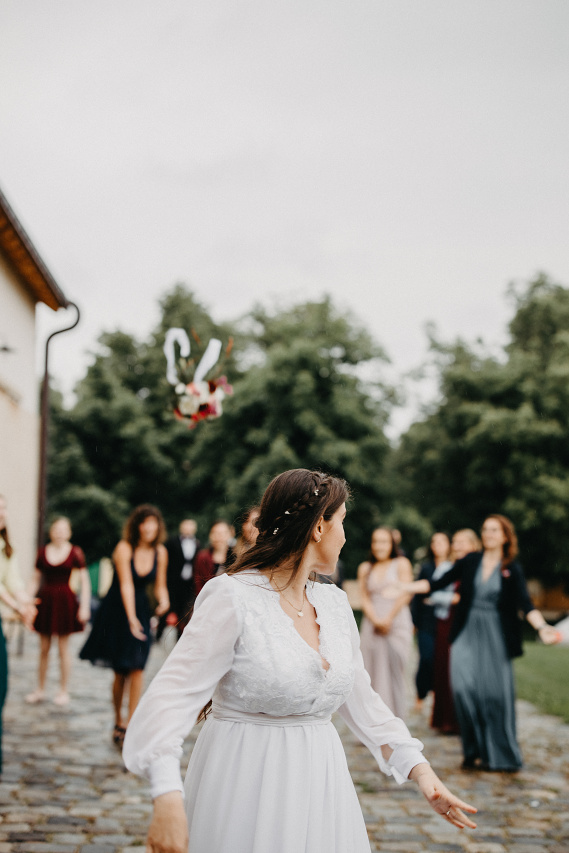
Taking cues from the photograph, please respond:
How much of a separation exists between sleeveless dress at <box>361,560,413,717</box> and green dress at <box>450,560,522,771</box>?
1034 mm

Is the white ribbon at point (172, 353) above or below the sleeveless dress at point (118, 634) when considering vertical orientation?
above

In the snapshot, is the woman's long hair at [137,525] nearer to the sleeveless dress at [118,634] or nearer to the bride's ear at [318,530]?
the sleeveless dress at [118,634]

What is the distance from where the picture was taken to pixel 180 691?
2500mm

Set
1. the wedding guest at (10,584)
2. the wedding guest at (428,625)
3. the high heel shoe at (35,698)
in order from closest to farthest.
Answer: the wedding guest at (10,584), the high heel shoe at (35,698), the wedding guest at (428,625)

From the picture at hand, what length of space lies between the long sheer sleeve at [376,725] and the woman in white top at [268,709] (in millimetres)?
14

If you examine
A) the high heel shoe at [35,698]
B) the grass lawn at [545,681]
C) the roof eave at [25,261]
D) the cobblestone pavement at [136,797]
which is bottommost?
the grass lawn at [545,681]

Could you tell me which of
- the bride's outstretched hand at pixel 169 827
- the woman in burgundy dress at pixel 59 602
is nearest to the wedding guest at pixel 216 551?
the woman in burgundy dress at pixel 59 602

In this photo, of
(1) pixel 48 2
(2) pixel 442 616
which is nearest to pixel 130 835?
(2) pixel 442 616

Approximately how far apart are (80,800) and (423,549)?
30.4m

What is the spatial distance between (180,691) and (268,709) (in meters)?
0.28

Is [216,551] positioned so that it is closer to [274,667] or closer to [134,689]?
[134,689]

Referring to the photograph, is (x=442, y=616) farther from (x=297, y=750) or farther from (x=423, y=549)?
(x=423, y=549)

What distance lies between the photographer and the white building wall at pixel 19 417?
1662 cm

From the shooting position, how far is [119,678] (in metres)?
8.09
